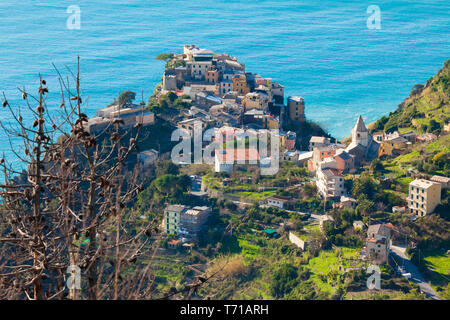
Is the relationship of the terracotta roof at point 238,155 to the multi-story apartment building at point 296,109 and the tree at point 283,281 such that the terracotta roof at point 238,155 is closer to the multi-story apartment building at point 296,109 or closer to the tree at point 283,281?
the multi-story apartment building at point 296,109

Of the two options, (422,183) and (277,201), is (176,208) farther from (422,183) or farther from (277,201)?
(422,183)

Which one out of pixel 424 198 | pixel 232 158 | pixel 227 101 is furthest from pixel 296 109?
pixel 424 198

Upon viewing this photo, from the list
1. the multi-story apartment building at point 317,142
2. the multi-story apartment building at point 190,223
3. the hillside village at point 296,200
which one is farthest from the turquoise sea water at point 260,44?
the multi-story apartment building at point 190,223

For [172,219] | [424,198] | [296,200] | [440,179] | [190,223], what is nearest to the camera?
[424,198]

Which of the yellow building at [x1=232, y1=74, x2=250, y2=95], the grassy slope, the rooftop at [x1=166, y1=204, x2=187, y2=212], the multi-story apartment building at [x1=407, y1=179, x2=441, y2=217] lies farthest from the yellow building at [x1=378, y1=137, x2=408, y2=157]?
the rooftop at [x1=166, y1=204, x2=187, y2=212]

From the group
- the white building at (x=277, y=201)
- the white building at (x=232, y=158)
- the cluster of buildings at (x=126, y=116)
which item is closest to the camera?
the white building at (x=277, y=201)

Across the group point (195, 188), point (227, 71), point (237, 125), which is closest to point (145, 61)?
point (227, 71)
